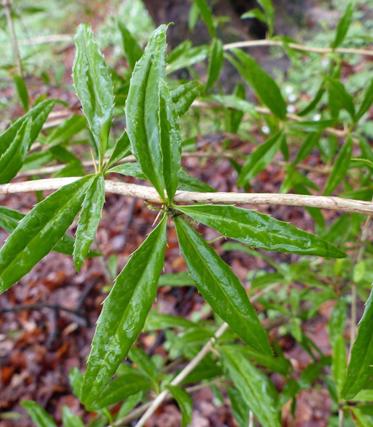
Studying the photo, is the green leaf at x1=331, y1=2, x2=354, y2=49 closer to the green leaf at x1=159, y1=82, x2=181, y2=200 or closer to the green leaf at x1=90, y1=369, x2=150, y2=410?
the green leaf at x1=159, y1=82, x2=181, y2=200

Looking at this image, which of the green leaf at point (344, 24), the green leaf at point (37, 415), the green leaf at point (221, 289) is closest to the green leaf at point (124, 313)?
the green leaf at point (221, 289)

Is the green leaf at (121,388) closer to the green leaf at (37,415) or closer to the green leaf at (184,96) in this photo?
the green leaf at (37,415)

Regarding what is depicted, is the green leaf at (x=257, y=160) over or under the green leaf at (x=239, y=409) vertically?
over

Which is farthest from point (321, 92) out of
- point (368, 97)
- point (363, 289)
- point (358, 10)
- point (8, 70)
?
→ point (358, 10)

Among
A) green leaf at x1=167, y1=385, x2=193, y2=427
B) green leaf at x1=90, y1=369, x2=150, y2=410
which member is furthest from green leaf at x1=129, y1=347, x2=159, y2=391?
green leaf at x1=167, y1=385, x2=193, y2=427

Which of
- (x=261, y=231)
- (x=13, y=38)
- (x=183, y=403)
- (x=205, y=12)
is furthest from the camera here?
(x=13, y=38)

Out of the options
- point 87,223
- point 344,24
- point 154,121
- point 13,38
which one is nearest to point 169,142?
point 154,121

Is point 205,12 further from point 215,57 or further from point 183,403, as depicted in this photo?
point 183,403
